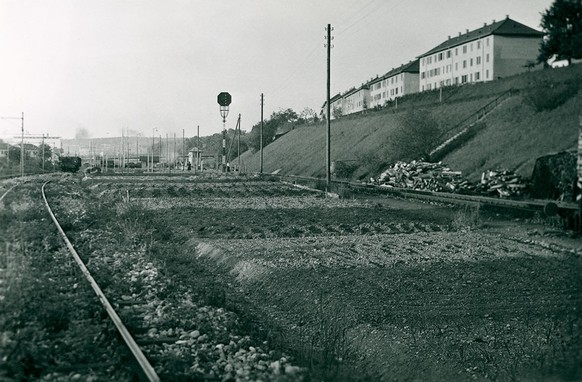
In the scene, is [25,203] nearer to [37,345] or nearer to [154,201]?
[154,201]

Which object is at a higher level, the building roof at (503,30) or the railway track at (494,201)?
the building roof at (503,30)

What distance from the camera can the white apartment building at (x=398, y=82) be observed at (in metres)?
109

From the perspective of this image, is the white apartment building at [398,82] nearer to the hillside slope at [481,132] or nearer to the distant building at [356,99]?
the distant building at [356,99]

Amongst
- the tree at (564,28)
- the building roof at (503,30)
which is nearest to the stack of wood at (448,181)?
the tree at (564,28)

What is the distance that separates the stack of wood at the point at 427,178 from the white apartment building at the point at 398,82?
66440 millimetres

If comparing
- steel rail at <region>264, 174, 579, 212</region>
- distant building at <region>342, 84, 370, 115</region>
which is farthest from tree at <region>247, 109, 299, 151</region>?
steel rail at <region>264, 174, 579, 212</region>

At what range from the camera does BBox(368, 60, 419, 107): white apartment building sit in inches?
4301

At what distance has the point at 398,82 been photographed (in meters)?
112

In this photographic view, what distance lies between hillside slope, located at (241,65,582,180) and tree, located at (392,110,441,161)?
1468 mm

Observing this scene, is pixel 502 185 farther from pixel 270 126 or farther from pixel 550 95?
pixel 270 126

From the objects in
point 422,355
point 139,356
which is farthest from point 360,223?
point 139,356

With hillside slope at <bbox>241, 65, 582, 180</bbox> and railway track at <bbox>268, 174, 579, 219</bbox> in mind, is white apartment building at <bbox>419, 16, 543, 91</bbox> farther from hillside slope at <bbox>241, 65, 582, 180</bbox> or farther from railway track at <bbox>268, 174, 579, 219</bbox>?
railway track at <bbox>268, 174, 579, 219</bbox>

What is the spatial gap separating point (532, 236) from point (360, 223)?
572 centimetres

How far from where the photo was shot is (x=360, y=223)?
20094 mm
